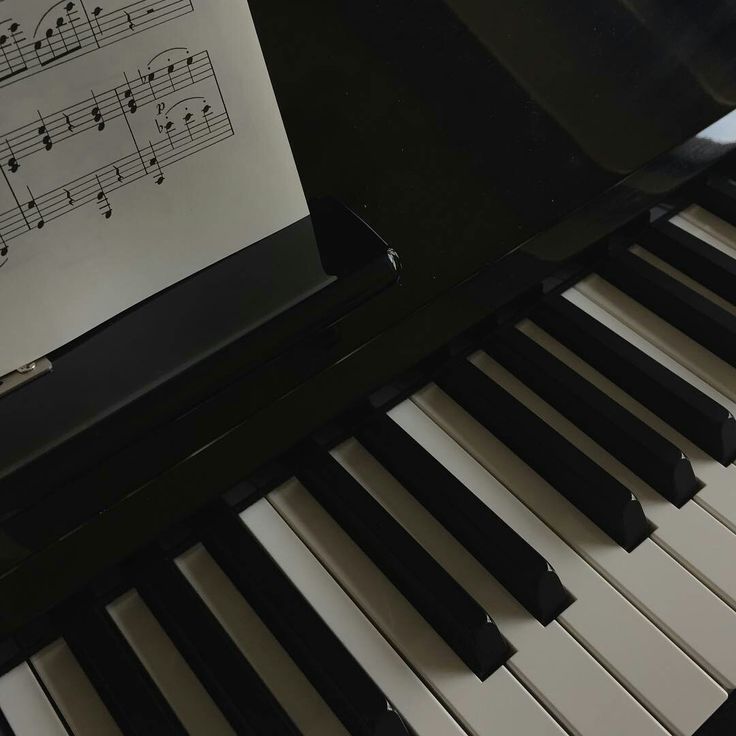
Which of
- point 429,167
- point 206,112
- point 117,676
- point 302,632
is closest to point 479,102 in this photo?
point 429,167

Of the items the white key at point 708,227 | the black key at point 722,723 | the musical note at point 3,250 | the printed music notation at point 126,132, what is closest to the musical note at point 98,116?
the printed music notation at point 126,132

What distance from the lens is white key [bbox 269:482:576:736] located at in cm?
77

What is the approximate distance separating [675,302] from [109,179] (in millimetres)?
705

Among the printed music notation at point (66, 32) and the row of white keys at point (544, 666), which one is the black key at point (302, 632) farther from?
the printed music notation at point (66, 32)

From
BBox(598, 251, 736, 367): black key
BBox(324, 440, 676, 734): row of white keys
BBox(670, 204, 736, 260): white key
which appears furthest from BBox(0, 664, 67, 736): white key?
BBox(670, 204, 736, 260): white key

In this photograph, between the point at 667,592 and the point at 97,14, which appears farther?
the point at 667,592

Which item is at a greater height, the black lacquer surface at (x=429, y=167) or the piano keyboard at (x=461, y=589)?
Answer: the black lacquer surface at (x=429, y=167)

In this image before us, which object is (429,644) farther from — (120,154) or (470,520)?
(120,154)

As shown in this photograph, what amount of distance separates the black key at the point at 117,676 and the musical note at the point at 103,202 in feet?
1.29

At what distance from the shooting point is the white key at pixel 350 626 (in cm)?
77

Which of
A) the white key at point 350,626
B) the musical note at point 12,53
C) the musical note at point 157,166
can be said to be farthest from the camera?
the white key at point 350,626

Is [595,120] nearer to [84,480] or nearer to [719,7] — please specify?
[719,7]

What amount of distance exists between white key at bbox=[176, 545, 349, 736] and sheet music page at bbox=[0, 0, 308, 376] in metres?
0.29

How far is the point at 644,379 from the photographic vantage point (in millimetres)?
987
